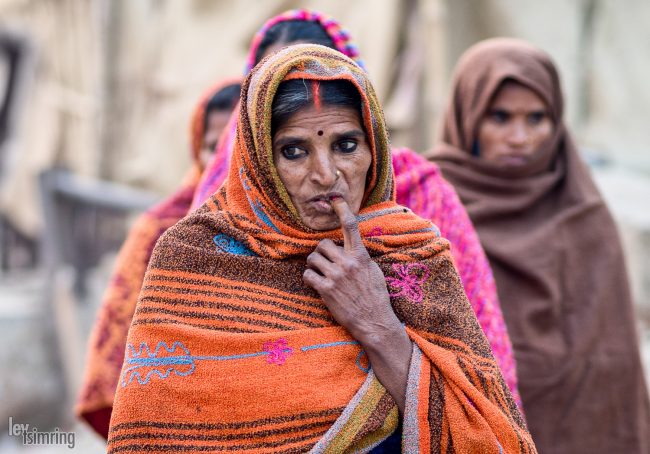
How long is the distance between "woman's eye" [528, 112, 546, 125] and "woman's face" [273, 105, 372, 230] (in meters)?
1.52

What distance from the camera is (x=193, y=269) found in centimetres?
194

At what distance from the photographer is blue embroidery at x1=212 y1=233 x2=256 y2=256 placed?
6.48 feet

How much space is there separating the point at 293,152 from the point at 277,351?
1.49 ft

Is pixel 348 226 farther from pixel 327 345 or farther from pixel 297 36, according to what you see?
pixel 297 36

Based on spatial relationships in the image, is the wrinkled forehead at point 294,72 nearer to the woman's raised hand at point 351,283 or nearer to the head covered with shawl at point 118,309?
the woman's raised hand at point 351,283

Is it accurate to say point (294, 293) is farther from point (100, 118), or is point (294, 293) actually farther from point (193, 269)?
point (100, 118)

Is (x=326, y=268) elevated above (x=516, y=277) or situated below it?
above

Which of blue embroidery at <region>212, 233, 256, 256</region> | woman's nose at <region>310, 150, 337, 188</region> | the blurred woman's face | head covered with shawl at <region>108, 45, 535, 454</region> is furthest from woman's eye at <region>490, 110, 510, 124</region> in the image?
blue embroidery at <region>212, 233, 256, 256</region>

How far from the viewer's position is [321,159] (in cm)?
193

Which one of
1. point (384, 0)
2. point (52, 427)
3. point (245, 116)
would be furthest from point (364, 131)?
point (52, 427)

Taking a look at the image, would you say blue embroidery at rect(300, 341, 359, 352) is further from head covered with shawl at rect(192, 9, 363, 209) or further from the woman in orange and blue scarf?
head covered with shawl at rect(192, 9, 363, 209)

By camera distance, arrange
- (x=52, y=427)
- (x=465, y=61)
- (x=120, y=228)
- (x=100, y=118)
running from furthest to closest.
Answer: (x=100, y=118) < (x=120, y=228) < (x=52, y=427) < (x=465, y=61)

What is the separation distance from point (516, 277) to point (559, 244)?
0.67ft

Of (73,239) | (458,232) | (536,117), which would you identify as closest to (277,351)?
(458,232)
